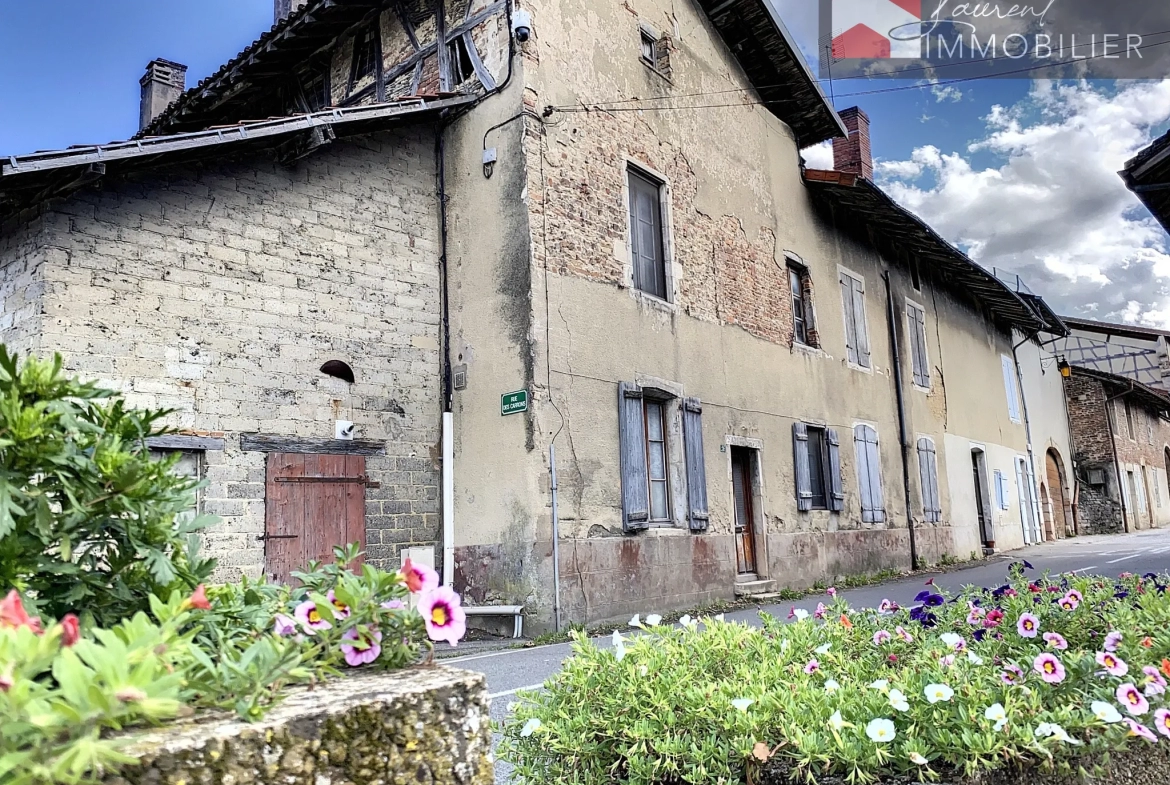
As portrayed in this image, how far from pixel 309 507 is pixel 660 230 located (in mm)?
5576

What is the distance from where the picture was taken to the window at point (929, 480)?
16531mm

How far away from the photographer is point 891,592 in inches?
455

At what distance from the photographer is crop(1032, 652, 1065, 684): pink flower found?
248 centimetres

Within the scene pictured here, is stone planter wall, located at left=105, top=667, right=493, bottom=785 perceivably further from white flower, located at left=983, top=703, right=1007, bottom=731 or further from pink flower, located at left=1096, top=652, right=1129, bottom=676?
pink flower, located at left=1096, top=652, right=1129, bottom=676

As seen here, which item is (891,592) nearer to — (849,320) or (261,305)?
(849,320)

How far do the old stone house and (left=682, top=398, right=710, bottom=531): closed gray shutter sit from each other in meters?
0.04

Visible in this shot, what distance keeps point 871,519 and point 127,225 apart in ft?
37.8

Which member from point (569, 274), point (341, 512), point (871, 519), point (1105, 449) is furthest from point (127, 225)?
point (1105, 449)

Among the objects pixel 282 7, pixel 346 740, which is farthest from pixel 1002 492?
pixel 346 740

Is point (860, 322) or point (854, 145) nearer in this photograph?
point (860, 322)

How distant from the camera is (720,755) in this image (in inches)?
89.2

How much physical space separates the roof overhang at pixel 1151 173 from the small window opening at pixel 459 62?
707 cm

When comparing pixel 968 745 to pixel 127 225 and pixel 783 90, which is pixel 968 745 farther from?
pixel 783 90

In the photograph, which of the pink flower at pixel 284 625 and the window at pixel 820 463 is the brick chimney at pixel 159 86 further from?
the pink flower at pixel 284 625
